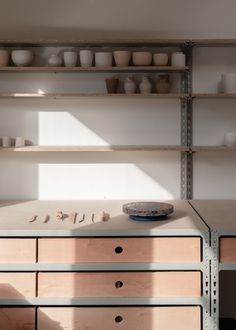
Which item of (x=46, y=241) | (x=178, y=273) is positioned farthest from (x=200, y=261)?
(x=46, y=241)

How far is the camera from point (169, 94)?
9.55 ft

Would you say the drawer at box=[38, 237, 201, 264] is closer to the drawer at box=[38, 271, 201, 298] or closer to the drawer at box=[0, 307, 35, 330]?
the drawer at box=[38, 271, 201, 298]

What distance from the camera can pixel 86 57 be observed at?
9.72 feet

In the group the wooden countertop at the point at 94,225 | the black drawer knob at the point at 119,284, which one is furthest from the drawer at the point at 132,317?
the wooden countertop at the point at 94,225

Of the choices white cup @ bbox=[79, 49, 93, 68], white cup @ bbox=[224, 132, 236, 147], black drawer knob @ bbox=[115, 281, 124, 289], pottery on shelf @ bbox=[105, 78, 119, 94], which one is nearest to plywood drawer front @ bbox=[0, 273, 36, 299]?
black drawer knob @ bbox=[115, 281, 124, 289]

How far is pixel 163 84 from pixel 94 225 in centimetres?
109

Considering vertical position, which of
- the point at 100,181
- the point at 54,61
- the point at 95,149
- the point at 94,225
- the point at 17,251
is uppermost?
the point at 54,61

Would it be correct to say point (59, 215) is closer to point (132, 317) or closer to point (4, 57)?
point (132, 317)

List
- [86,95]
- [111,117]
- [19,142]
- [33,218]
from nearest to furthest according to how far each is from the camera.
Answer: [33,218]
[86,95]
[19,142]
[111,117]

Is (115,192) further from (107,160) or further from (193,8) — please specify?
(193,8)

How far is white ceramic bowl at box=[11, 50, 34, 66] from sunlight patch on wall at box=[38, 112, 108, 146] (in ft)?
1.16

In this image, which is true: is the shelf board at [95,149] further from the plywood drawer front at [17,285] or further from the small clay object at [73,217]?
the plywood drawer front at [17,285]

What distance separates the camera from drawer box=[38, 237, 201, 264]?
2.30 m

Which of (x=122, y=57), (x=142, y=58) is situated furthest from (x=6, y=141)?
(x=142, y=58)
